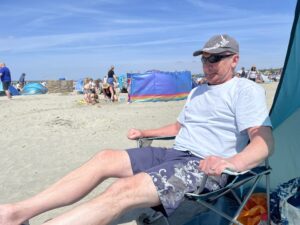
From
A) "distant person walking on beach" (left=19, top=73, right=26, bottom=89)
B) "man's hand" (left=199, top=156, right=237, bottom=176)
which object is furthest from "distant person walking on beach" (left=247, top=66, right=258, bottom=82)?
"man's hand" (left=199, top=156, right=237, bottom=176)

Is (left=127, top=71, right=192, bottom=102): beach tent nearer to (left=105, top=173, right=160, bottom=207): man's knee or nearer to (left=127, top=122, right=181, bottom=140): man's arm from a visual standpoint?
(left=127, top=122, right=181, bottom=140): man's arm

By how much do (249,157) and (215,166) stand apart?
0.29 metres

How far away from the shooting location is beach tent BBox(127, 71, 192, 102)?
14.3 meters

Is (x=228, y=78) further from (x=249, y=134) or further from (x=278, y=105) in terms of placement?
(x=278, y=105)


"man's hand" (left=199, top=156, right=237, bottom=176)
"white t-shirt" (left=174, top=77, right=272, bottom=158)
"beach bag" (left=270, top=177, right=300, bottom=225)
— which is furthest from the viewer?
"beach bag" (left=270, top=177, right=300, bottom=225)

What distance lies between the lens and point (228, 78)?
2.96 m

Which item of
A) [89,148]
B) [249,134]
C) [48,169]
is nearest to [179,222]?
[249,134]

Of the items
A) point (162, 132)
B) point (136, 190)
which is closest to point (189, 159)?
point (136, 190)

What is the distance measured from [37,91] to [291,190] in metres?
22.4

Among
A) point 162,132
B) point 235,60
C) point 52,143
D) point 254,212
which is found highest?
point 235,60

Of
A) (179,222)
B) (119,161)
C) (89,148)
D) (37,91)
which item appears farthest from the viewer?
(37,91)

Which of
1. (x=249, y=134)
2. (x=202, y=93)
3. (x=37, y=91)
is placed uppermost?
(x=202, y=93)

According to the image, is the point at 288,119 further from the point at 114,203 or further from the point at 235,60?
the point at 114,203

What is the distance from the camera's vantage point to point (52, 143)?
6750 millimetres
